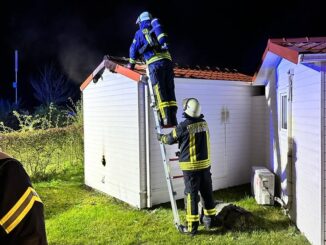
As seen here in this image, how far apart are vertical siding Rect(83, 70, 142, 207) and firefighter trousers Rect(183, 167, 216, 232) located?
5.50 feet

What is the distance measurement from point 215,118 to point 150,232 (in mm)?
3495

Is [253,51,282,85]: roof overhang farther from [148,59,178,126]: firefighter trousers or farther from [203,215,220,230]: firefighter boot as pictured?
[203,215,220,230]: firefighter boot

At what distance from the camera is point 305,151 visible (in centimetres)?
509

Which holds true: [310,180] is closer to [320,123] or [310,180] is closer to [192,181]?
[320,123]

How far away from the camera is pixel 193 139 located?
5.40 meters

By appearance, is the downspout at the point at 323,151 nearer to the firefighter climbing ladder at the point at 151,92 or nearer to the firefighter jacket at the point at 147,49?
the firefighter climbing ladder at the point at 151,92

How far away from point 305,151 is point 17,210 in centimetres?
469

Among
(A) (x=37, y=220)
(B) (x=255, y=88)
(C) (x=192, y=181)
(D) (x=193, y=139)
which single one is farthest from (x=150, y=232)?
(B) (x=255, y=88)

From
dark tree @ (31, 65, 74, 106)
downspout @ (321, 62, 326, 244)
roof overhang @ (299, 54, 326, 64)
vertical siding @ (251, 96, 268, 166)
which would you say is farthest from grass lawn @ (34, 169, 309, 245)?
dark tree @ (31, 65, 74, 106)

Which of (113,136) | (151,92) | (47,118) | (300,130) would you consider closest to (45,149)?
(113,136)

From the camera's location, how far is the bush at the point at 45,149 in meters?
9.46

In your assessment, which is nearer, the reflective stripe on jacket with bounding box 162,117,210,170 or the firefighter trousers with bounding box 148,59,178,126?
the reflective stripe on jacket with bounding box 162,117,210,170

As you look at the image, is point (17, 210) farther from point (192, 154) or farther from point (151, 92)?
point (151, 92)

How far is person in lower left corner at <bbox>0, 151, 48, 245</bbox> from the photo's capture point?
1341 millimetres
